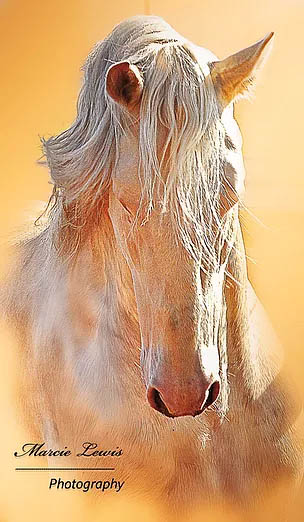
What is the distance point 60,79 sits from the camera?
1552 mm

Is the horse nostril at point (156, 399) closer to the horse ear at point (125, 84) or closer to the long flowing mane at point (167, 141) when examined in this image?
the long flowing mane at point (167, 141)

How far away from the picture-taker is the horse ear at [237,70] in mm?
1183

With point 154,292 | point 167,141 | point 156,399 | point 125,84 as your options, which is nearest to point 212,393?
point 156,399

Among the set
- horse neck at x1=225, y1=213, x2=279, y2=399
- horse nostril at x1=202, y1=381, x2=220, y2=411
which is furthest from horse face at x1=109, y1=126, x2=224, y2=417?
horse neck at x1=225, y1=213, x2=279, y2=399

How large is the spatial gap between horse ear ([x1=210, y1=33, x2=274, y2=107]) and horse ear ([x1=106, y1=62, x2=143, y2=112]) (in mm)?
135

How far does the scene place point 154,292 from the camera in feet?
3.96

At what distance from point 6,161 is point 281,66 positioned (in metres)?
0.65

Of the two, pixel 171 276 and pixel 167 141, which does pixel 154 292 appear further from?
pixel 167 141

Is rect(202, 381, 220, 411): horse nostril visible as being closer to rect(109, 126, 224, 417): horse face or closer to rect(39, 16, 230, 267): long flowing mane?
rect(109, 126, 224, 417): horse face

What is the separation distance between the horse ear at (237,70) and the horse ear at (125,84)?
0.13 metres

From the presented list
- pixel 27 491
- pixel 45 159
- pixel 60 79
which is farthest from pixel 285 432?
pixel 60 79

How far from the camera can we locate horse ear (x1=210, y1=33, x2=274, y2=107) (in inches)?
46.6

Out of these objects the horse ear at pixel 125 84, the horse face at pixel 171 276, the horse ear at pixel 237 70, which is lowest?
the horse face at pixel 171 276

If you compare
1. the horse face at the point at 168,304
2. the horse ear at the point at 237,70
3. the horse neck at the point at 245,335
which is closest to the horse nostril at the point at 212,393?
the horse face at the point at 168,304
